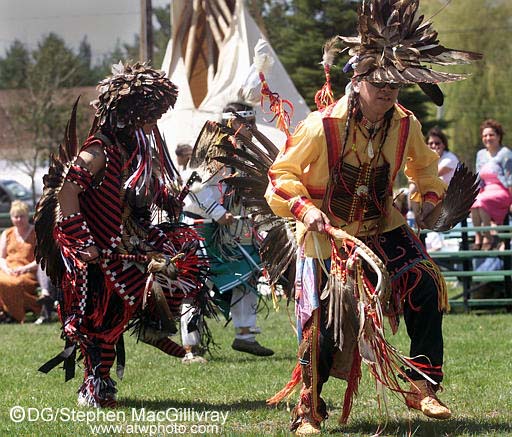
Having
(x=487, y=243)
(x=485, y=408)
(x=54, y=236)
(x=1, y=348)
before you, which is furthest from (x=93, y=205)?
(x=487, y=243)

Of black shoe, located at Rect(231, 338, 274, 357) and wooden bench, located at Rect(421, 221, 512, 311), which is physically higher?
wooden bench, located at Rect(421, 221, 512, 311)

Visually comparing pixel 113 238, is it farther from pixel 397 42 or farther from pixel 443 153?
pixel 443 153

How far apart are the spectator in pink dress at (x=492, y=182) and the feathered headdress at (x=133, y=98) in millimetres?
5493

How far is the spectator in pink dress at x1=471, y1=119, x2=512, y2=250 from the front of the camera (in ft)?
34.2

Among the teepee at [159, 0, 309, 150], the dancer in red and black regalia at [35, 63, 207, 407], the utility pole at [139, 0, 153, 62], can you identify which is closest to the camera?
the dancer in red and black regalia at [35, 63, 207, 407]

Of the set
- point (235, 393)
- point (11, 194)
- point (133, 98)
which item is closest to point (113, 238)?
point (133, 98)

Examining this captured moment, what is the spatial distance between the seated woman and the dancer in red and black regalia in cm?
515

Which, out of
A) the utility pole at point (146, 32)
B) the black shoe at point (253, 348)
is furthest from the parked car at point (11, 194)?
the black shoe at point (253, 348)

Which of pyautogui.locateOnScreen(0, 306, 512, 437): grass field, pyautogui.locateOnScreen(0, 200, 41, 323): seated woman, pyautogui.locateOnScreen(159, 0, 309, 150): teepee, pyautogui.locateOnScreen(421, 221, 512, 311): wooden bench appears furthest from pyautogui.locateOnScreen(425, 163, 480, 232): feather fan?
pyautogui.locateOnScreen(159, 0, 309, 150): teepee

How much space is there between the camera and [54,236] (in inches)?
220

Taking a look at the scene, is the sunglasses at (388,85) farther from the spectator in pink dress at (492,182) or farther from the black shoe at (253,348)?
the spectator in pink dress at (492,182)

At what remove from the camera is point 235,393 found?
237 inches

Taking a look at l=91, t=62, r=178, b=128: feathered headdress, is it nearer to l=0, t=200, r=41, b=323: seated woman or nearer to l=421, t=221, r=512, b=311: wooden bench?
l=421, t=221, r=512, b=311: wooden bench

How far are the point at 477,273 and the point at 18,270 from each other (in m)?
4.46
